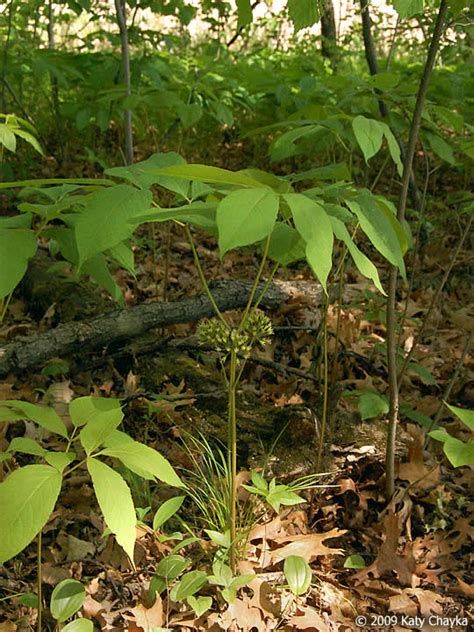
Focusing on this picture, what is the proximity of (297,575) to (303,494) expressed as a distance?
0.62 meters

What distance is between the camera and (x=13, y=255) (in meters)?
1.41

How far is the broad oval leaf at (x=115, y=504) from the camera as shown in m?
1.21

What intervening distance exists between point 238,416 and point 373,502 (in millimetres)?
608

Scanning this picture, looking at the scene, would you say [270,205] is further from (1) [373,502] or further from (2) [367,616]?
(1) [373,502]

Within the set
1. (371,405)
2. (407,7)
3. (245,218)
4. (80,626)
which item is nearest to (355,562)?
(371,405)

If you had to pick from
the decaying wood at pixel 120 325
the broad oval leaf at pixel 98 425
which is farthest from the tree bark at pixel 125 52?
the broad oval leaf at pixel 98 425

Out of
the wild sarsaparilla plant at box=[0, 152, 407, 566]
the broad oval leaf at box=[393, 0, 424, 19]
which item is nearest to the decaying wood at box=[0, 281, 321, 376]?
the wild sarsaparilla plant at box=[0, 152, 407, 566]

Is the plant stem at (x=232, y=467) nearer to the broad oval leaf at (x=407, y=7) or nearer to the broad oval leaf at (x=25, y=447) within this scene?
Result: the broad oval leaf at (x=25, y=447)

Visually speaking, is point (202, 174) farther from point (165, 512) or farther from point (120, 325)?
point (120, 325)

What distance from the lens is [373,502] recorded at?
2.33m

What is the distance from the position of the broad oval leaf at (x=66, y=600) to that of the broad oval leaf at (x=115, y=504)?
0.46 m

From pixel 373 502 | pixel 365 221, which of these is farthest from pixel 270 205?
pixel 373 502

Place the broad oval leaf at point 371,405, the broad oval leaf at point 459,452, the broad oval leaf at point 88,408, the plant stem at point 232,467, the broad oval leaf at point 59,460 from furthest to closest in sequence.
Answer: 1. the broad oval leaf at point 371,405
2. the plant stem at point 232,467
3. the broad oval leaf at point 459,452
4. the broad oval leaf at point 88,408
5. the broad oval leaf at point 59,460

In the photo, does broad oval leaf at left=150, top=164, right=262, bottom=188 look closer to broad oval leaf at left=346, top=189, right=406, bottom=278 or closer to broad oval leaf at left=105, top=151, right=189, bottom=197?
broad oval leaf at left=105, top=151, right=189, bottom=197
